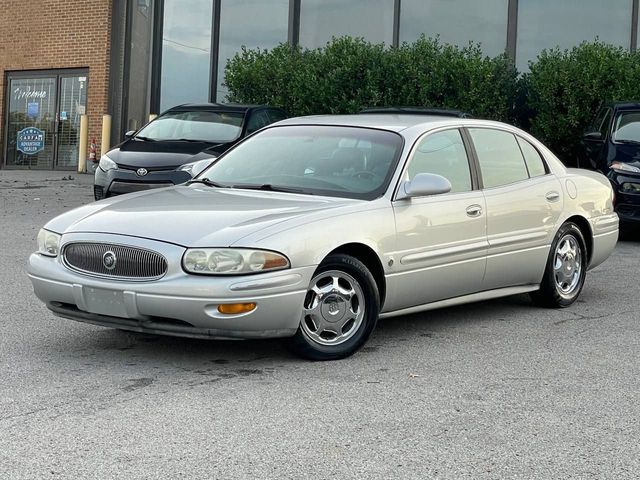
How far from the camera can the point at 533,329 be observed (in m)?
6.98

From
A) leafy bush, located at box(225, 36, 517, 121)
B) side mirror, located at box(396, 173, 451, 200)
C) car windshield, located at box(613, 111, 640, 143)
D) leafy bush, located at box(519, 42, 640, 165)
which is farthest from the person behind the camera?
leafy bush, located at box(225, 36, 517, 121)

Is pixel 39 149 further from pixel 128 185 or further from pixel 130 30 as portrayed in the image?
pixel 128 185

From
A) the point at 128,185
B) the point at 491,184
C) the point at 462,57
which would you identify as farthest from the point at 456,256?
the point at 462,57

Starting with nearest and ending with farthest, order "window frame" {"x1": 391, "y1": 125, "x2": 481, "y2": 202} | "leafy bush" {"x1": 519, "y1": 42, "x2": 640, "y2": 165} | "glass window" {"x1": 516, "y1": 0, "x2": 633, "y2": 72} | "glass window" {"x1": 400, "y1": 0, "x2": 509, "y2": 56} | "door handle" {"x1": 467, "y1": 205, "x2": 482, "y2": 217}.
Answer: "window frame" {"x1": 391, "y1": 125, "x2": 481, "y2": 202} → "door handle" {"x1": 467, "y1": 205, "x2": 482, "y2": 217} → "leafy bush" {"x1": 519, "y1": 42, "x2": 640, "y2": 165} → "glass window" {"x1": 516, "y1": 0, "x2": 633, "y2": 72} → "glass window" {"x1": 400, "y1": 0, "x2": 509, "y2": 56}

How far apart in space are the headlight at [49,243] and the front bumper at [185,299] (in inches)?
10.3

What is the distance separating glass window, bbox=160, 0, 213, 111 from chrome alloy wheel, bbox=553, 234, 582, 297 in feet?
49.1

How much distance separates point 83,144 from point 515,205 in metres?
16.6

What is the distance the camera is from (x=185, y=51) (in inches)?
878

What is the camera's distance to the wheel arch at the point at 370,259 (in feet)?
19.5

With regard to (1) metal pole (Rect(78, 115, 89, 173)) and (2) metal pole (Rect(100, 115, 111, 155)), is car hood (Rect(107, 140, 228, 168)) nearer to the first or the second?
(2) metal pole (Rect(100, 115, 111, 155))

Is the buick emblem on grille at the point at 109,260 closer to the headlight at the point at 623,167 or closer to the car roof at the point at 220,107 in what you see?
the headlight at the point at 623,167

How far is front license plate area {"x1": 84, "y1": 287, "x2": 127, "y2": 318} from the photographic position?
5.45 metres

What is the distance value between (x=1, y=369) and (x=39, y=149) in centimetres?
1899

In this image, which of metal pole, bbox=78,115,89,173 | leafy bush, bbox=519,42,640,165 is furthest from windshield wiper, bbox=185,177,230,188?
metal pole, bbox=78,115,89,173
